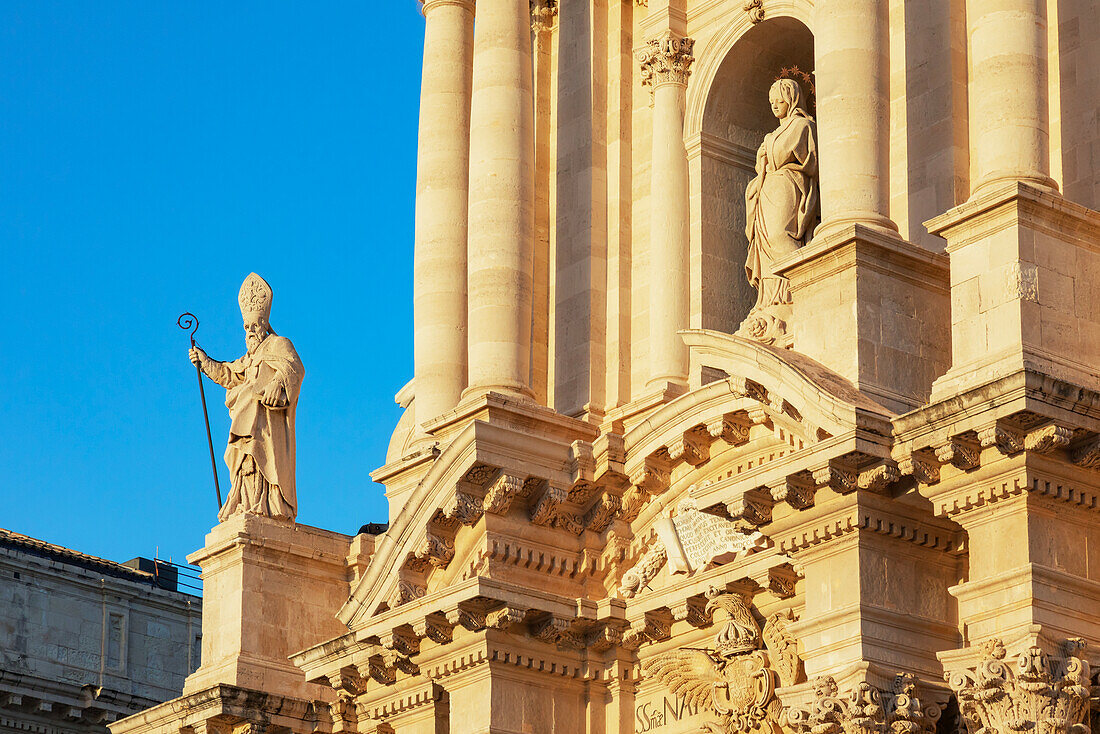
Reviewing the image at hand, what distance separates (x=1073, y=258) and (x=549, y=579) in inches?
248

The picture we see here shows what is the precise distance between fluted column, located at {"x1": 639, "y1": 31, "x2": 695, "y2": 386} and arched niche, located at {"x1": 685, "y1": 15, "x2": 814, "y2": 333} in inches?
7.4

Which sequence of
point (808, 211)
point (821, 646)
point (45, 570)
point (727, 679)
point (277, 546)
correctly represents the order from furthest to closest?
point (45, 570)
point (277, 546)
point (808, 211)
point (727, 679)
point (821, 646)

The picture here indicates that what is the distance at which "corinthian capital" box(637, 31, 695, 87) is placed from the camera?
25812 mm

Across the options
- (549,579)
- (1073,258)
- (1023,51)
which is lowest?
(549,579)

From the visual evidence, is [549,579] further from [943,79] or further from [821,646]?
[943,79]

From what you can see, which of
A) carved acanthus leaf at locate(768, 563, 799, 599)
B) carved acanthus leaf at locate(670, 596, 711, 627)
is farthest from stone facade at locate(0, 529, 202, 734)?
carved acanthus leaf at locate(768, 563, 799, 599)

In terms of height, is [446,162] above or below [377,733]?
above

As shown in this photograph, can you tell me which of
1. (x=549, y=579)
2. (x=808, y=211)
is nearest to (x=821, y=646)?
(x=549, y=579)

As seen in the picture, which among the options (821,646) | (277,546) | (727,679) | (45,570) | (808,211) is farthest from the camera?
(45,570)

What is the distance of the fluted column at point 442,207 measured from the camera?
25.3m

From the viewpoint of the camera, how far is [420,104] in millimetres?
26734

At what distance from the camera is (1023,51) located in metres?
19.3

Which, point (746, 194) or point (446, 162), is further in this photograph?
point (446, 162)

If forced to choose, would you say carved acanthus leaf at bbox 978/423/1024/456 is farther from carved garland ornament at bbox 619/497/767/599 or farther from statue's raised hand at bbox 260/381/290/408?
statue's raised hand at bbox 260/381/290/408
